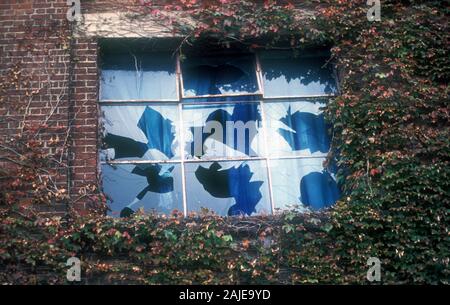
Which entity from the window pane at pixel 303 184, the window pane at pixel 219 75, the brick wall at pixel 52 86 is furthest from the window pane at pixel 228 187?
the brick wall at pixel 52 86

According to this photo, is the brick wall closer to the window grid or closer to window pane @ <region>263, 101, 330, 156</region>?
the window grid

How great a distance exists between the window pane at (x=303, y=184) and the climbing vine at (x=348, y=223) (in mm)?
229

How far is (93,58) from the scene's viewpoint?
770 centimetres

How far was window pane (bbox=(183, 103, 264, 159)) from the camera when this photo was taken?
7688mm

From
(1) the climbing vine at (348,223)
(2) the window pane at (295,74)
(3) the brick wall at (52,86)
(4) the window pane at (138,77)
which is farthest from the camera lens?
(2) the window pane at (295,74)

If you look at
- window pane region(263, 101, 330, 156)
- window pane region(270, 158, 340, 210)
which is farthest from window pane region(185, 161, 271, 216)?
window pane region(263, 101, 330, 156)

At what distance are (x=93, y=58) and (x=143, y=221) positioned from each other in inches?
85.0

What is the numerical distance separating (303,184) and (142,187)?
1901mm

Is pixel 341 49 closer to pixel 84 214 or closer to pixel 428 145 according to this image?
pixel 428 145

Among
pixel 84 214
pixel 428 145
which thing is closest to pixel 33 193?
pixel 84 214

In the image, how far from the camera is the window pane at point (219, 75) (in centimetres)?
796

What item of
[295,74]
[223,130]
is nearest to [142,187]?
[223,130]

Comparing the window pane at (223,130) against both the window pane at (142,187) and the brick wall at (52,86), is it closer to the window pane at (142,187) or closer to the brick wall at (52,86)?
the window pane at (142,187)

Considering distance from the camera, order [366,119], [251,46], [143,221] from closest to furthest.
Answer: [143,221] → [366,119] → [251,46]
